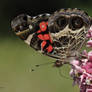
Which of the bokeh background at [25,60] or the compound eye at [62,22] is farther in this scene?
the bokeh background at [25,60]

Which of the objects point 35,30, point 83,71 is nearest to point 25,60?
point 35,30

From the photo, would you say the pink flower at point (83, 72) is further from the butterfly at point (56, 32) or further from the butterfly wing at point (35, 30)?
the butterfly wing at point (35, 30)

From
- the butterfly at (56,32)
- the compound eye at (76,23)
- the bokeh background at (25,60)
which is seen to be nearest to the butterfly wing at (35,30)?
the butterfly at (56,32)

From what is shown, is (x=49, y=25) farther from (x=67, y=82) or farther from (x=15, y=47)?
(x=15, y=47)

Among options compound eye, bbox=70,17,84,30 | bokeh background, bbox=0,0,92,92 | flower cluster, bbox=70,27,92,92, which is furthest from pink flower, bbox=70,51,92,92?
bokeh background, bbox=0,0,92,92

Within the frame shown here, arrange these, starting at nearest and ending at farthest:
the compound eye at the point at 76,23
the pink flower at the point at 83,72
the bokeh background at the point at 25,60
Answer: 1. the pink flower at the point at 83,72
2. the compound eye at the point at 76,23
3. the bokeh background at the point at 25,60

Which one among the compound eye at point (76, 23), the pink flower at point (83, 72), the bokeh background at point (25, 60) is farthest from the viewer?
the bokeh background at point (25, 60)

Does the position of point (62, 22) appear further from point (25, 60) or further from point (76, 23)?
point (25, 60)
